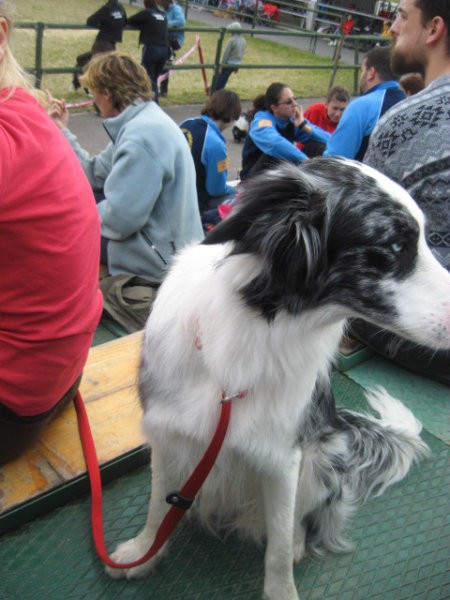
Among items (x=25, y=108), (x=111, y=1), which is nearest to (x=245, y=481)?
(x=25, y=108)

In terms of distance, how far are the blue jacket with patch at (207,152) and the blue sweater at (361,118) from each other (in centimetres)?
95

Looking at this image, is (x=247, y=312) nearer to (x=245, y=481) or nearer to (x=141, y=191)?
(x=245, y=481)

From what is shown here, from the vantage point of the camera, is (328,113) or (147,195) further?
(328,113)

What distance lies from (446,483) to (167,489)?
1269 mm

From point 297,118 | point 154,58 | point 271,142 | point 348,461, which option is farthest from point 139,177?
point 154,58

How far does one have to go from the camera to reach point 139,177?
3.42 m

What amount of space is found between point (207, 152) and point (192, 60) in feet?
36.1

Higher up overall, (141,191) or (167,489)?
(141,191)

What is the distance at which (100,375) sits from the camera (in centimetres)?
264

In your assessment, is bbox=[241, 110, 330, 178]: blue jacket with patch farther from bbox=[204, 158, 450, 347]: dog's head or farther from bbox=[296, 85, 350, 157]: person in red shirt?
bbox=[204, 158, 450, 347]: dog's head

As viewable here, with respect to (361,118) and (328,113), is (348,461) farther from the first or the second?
(328,113)


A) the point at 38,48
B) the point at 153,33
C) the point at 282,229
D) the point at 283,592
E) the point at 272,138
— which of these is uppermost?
the point at 282,229

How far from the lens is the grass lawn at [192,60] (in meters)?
11.1

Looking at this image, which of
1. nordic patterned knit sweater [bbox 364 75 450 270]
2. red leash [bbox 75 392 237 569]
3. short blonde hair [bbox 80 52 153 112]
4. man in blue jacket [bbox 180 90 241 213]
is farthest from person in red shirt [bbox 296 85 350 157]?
red leash [bbox 75 392 237 569]
